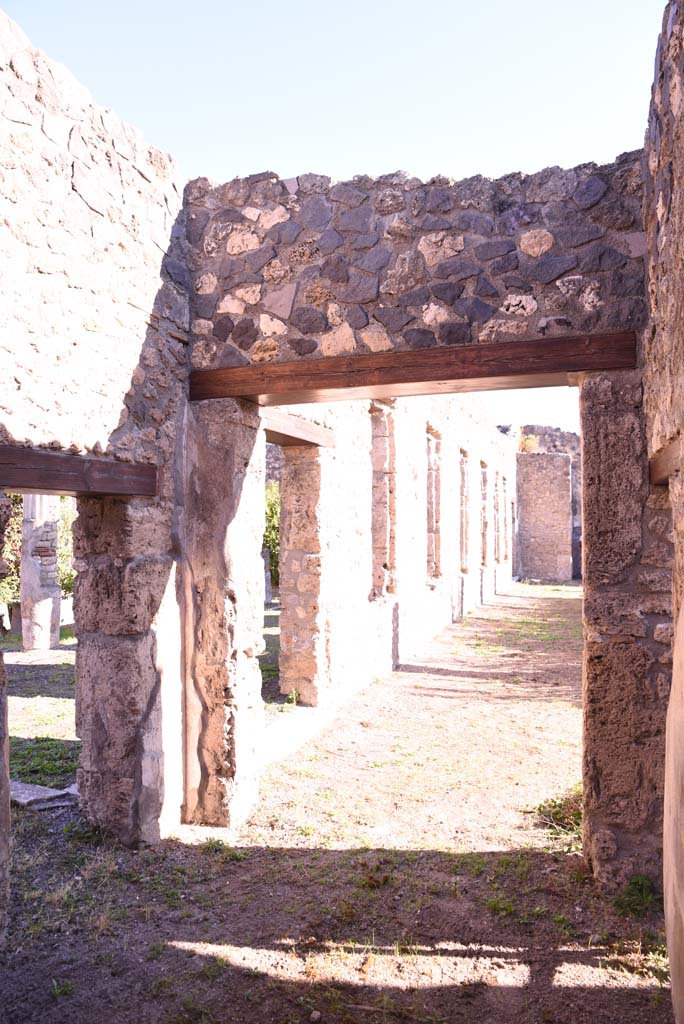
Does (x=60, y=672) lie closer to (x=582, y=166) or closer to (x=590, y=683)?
(x=590, y=683)

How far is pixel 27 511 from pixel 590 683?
933 centimetres

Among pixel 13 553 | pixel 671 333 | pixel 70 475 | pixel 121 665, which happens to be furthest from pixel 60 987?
pixel 13 553

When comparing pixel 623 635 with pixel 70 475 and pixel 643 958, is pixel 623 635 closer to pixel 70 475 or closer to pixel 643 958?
pixel 643 958

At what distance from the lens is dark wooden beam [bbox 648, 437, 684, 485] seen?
2730 millimetres

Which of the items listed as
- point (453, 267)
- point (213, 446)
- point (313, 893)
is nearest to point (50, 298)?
point (213, 446)

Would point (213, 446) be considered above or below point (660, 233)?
below

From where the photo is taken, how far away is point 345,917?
3486mm

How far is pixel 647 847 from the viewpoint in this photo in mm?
3559

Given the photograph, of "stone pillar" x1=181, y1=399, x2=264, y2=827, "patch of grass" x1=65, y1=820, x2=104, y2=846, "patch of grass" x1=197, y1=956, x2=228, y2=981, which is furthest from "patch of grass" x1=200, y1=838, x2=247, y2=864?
"patch of grass" x1=197, y1=956, x2=228, y2=981

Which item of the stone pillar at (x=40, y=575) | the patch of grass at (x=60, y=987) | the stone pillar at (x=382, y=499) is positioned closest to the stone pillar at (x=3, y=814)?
the patch of grass at (x=60, y=987)

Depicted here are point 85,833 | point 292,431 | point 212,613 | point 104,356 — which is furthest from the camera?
point 292,431

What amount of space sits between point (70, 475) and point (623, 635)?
104 inches

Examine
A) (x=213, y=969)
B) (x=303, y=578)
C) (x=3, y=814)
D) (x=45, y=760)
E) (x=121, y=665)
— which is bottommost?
(x=213, y=969)

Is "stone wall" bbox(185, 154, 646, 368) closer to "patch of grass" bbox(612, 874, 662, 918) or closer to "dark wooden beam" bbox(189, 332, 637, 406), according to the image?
"dark wooden beam" bbox(189, 332, 637, 406)
